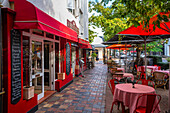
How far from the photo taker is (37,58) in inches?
202

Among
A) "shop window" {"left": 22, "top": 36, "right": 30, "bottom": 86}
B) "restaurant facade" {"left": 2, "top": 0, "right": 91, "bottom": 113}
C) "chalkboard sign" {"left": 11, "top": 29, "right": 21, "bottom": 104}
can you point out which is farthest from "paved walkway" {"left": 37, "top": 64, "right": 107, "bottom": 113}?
"chalkboard sign" {"left": 11, "top": 29, "right": 21, "bottom": 104}

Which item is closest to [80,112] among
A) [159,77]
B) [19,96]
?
[19,96]

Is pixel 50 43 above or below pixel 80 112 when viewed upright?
above

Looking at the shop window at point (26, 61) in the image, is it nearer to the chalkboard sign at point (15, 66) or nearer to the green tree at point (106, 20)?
the chalkboard sign at point (15, 66)

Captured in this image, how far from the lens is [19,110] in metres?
3.50

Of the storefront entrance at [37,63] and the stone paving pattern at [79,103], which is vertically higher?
the storefront entrance at [37,63]

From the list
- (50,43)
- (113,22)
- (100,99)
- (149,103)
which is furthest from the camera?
(113,22)

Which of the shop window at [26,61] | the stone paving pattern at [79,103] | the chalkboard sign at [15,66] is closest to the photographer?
the chalkboard sign at [15,66]

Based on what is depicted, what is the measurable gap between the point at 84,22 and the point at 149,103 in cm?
1141

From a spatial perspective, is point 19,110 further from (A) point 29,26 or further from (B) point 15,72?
(A) point 29,26

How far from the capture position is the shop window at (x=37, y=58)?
4.82 metres

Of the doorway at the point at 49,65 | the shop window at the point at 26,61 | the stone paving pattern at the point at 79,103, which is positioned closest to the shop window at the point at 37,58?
the shop window at the point at 26,61

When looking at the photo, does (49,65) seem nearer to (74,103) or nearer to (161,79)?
(74,103)

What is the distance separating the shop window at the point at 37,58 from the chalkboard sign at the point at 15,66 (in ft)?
4.12
